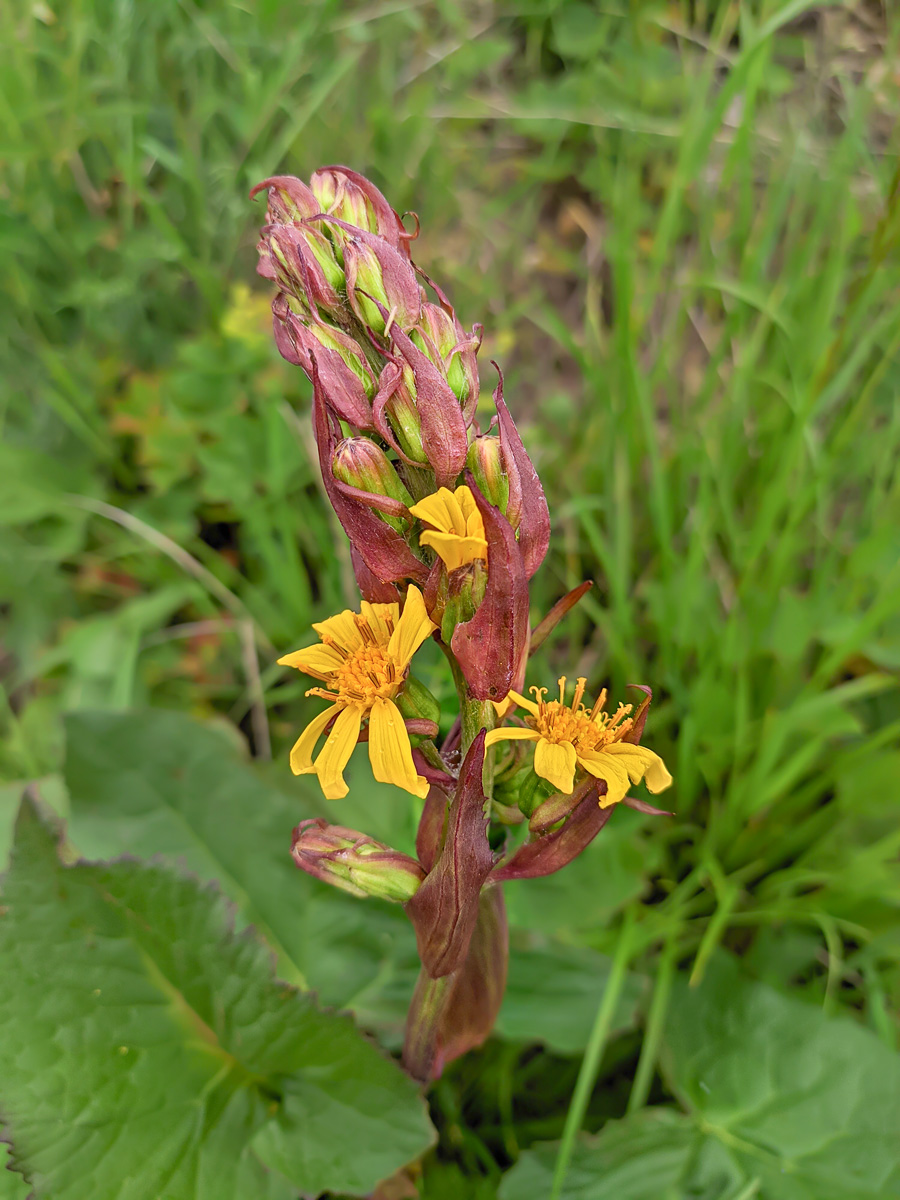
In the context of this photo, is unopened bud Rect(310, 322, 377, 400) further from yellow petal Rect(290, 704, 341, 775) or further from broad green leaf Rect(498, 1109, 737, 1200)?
broad green leaf Rect(498, 1109, 737, 1200)

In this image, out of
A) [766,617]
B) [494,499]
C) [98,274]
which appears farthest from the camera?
[98,274]

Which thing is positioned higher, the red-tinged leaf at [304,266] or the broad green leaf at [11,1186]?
the red-tinged leaf at [304,266]

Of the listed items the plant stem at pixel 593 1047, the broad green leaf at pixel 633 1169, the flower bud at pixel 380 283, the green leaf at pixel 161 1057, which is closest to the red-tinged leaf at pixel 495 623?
the flower bud at pixel 380 283

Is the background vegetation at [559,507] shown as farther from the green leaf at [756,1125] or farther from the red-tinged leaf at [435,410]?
the red-tinged leaf at [435,410]

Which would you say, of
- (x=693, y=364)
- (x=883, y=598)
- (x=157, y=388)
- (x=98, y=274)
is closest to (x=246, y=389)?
(x=157, y=388)

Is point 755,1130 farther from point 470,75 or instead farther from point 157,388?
point 470,75

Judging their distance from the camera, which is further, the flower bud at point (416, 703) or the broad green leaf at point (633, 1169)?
the broad green leaf at point (633, 1169)

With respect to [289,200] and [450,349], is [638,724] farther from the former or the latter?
[289,200]

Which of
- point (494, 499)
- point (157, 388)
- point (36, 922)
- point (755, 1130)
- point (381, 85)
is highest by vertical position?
point (381, 85)
